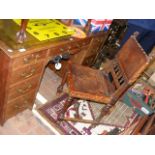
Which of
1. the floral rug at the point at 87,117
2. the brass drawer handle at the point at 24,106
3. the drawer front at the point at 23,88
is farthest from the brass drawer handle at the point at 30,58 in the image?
the floral rug at the point at 87,117

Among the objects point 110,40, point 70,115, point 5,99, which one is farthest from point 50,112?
point 110,40

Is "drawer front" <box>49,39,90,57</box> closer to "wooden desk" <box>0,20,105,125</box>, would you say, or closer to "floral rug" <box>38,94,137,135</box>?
"wooden desk" <box>0,20,105,125</box>

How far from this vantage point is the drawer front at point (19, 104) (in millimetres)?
2213

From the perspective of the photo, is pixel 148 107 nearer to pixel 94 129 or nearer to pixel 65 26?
pixel 94 129

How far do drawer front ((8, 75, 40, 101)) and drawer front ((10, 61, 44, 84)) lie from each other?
74mm

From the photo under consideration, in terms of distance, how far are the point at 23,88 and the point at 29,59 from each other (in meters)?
0.40

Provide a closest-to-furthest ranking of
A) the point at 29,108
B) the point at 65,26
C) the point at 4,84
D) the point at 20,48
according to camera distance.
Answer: the point at 20,48
the point at 4,84
the point at 65,26
the point at 29,108

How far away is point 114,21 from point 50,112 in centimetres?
165

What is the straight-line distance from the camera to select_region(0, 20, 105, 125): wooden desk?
5.83 feet

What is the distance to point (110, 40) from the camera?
328 cm

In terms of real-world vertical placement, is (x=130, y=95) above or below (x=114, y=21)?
below

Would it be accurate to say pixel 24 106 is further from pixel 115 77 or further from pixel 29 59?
pixel 115 77

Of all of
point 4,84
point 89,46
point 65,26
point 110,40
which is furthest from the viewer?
point 110,40

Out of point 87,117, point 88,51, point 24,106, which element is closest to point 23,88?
point 24,106
